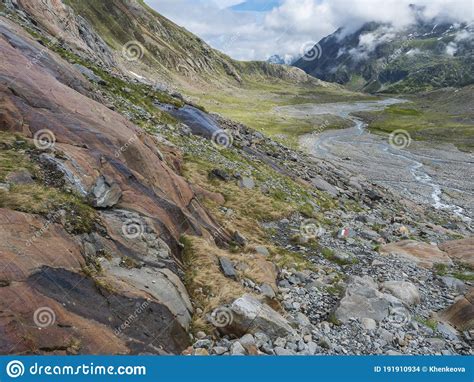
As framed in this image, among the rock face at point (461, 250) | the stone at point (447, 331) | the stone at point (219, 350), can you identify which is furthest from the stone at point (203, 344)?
the rock face at point (461, 250)

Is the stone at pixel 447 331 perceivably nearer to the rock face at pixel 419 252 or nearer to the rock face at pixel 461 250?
the rock face at pixel 419 252

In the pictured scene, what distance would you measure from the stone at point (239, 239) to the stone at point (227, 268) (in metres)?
3.79

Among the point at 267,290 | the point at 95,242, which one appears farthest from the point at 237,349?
the point at 95,242

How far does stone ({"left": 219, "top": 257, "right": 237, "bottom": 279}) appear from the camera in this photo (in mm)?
16038

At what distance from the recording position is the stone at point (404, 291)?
690 inches

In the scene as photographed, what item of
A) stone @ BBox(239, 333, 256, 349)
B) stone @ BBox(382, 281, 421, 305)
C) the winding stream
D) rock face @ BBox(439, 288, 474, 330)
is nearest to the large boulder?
stone @ BBox(382, 281, 421, 305)

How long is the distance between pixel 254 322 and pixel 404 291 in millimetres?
8483

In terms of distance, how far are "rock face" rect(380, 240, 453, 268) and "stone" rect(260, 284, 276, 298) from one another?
10.9 m

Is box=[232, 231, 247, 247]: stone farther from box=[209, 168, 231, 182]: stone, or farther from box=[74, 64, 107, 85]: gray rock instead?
box=[74, 64, 107, 85]: gray rock

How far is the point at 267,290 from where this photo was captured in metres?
16.1

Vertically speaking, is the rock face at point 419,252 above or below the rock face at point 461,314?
above

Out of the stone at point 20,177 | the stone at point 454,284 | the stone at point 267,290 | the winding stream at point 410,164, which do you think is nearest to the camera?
the stone at point 20,177

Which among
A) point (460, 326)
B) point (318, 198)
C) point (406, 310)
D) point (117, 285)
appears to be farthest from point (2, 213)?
point (318, 198)

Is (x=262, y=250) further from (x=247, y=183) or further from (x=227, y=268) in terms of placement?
(x=247, y=183)
